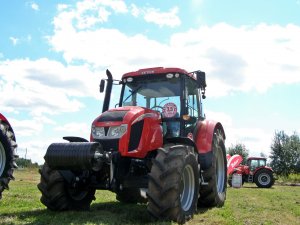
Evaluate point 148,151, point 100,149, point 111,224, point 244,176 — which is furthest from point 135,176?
point 244,176

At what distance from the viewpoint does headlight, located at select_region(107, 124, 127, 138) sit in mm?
7258

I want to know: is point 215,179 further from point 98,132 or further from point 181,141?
point 98,132

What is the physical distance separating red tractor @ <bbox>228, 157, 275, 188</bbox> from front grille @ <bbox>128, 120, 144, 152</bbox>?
18954 mm

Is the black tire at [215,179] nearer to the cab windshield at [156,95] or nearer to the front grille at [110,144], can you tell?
the cab windshield at [156,95]

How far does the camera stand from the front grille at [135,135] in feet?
24.0

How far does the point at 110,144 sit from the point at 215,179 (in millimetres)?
2959

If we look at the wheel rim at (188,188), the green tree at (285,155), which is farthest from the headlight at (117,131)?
the green tree at (285,155)

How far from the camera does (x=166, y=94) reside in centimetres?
877

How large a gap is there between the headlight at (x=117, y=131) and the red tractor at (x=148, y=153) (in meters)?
0.02

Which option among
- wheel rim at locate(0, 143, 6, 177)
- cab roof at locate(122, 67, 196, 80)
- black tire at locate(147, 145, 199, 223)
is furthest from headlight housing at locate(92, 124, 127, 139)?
wheel rim at locate(0, 143, 6, 177)

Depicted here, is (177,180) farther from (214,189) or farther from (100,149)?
(214,189)

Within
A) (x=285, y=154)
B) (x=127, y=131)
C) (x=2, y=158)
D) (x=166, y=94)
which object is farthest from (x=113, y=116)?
(x=285, y=154)

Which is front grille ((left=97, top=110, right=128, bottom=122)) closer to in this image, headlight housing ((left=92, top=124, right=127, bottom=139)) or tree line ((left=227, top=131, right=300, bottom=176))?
headlight housing ((left=92, top=124, right=127, bottom=139))

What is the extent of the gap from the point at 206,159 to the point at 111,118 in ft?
7.92
